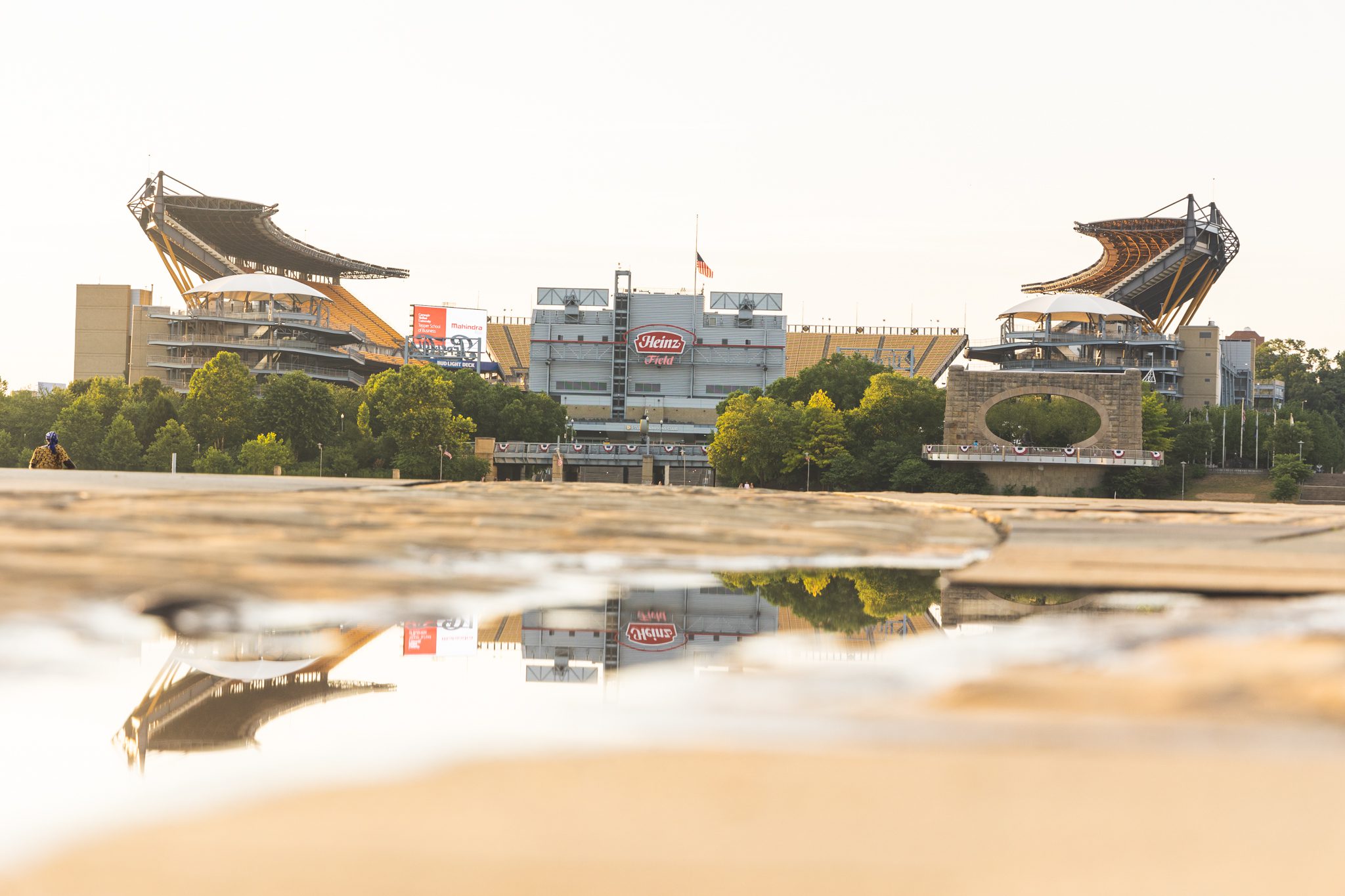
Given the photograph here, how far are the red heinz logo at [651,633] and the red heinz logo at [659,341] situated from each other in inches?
3681

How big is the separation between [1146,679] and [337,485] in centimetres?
800

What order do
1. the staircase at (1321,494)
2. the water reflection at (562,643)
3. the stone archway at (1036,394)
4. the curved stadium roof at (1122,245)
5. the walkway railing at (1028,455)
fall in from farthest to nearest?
the curved stadium roof at (1122,245) < the staircase at (1321,494) < the stone archway at (1036,394) < the walkway railing at (1028,455) < the water reflection at (562,643)

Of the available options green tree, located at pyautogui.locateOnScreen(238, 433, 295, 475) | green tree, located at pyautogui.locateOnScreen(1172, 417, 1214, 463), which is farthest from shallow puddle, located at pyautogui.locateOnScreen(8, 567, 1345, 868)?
green tree, located at pyautogui.locateOnScreen(1172, 417, 1214, 463)

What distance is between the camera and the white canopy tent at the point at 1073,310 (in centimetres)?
9519

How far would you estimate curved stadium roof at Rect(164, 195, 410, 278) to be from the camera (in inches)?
4279

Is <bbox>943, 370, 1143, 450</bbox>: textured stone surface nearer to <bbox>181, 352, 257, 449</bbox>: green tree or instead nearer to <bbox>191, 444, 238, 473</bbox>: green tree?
<bbox>191, 444, 238, 473</bbox>: green tree

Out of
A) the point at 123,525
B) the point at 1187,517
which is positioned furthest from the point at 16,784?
the point at 1187,517

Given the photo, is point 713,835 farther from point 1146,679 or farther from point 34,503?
point 34,503

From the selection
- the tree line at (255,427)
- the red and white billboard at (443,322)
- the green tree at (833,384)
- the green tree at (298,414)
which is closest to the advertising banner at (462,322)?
the red and white billboard at (443,322)

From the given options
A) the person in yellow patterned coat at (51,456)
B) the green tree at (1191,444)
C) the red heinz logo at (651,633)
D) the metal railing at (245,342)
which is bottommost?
the red heinz logo at (651,633)

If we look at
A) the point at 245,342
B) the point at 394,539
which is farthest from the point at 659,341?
the point at 394,539

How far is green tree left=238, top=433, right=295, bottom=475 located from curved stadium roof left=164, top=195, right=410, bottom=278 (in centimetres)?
5213

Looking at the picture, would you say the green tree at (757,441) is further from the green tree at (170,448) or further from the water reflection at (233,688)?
the water reflection at (233,688)

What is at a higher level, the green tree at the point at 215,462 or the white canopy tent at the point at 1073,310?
the white canopy tent at the point at 1073,310
